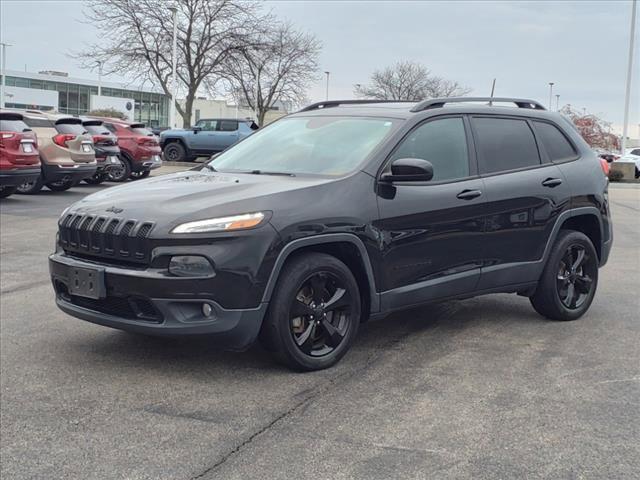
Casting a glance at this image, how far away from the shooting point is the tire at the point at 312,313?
14.1 ft

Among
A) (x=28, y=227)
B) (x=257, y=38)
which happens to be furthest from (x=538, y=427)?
(x=257, y=38)

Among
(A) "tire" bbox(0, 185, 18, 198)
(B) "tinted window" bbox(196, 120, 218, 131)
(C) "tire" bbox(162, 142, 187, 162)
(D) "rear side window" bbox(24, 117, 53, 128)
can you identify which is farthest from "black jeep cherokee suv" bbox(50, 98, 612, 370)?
(C) "tire" bbox(162, 142, 187, 162)

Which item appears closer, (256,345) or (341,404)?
(341,404)

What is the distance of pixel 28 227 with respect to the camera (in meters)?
11.1

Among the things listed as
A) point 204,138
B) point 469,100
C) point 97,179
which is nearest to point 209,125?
point 204,138

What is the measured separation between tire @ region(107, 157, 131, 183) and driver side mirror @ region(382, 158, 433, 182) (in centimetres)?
1504

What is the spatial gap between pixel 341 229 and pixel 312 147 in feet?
3.13

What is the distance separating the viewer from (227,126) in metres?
28.1

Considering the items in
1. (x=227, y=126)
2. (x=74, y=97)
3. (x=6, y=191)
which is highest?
(x=74, y=97)

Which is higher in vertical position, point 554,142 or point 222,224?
point 554,142

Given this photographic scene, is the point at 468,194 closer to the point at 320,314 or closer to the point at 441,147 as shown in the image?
the point at 441,147

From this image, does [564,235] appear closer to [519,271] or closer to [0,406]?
[519,271]

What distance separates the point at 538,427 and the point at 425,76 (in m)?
60.6

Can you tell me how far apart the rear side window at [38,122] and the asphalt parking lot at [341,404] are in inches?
409
